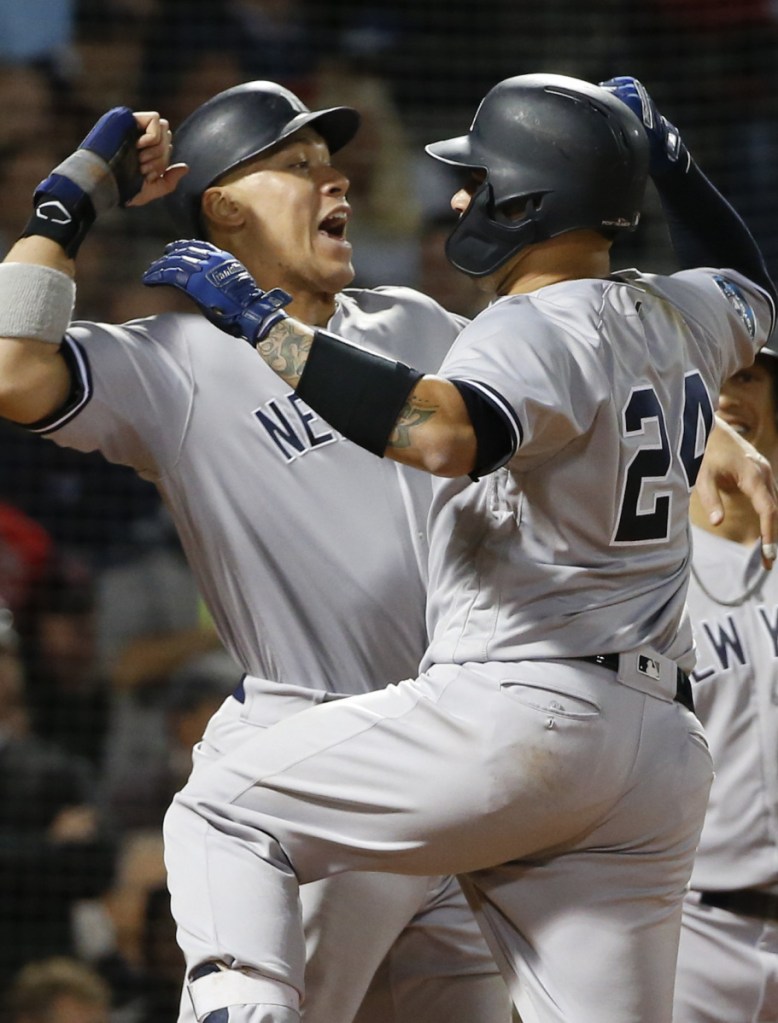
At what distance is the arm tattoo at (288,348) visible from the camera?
6.18 feet

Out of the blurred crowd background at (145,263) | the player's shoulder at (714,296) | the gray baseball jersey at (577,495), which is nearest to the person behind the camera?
the gray baseball jersey at (577,495)

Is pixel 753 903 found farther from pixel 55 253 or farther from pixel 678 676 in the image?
pixel 55 253

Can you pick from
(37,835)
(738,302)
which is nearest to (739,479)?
(738,302)

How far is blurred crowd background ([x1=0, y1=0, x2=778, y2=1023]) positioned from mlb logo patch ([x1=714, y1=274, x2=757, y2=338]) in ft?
8.48

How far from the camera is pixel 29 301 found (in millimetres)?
2271

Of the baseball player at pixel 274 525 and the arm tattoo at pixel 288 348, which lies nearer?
the arm tattoo at pixel 288 348

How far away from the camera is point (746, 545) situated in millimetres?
3283

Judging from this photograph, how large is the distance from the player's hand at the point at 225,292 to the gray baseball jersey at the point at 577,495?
231 millimetres

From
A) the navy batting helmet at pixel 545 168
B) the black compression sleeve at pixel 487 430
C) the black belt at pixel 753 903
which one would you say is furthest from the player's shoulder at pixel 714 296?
the black belt at pixel 753 903

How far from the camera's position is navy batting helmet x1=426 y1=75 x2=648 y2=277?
2107mm

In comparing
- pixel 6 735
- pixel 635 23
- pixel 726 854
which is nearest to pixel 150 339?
pixel 726 854

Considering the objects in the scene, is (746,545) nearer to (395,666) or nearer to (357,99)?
(395,666)

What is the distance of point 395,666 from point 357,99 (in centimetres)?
401

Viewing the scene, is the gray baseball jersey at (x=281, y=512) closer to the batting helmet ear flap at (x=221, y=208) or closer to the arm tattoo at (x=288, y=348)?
the batting helmet ear flap at (x=221, y=208)
